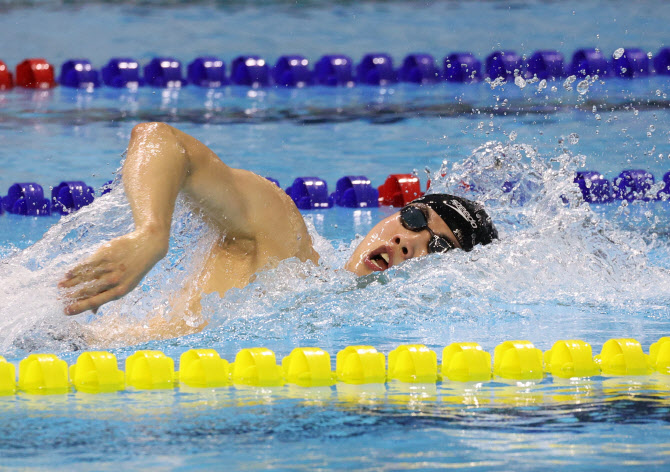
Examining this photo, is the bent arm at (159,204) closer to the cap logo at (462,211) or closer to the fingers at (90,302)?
the fingers at (90,302)

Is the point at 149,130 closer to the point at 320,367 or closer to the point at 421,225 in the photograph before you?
the point at 320,367

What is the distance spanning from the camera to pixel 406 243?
2.74 meters

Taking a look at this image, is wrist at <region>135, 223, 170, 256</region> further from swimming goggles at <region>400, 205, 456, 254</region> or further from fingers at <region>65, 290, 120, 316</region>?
swimming goggles at <region>400, 205, 456, 254</region>

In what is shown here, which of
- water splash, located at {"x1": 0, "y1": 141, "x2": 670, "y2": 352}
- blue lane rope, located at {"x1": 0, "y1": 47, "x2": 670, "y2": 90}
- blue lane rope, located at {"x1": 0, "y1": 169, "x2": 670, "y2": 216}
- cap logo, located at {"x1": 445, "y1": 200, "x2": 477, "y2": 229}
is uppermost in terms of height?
blue lane rope, located at {"x1": 0, "y1": 47, "x2": 670, "y2": 90}

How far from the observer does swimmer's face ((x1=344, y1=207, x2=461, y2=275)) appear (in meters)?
2.74

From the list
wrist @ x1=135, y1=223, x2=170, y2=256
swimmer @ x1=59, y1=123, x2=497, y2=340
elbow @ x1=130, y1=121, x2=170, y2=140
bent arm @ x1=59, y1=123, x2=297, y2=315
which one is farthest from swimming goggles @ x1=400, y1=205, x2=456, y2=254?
wrist @ x1=135, y1=223, x2=170, y2=256

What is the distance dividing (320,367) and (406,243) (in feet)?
2.03

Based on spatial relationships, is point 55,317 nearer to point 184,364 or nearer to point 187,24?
point 184,364

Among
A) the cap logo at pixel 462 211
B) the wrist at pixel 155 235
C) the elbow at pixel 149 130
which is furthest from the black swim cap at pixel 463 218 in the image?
the wrist at pixel 155 235

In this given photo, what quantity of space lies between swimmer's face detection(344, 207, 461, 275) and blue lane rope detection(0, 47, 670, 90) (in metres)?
4.90

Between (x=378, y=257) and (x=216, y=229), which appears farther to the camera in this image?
(x=378, y=257)

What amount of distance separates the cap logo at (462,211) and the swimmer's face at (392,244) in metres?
0.07

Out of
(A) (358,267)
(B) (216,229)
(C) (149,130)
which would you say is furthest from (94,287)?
(A) (358,267)

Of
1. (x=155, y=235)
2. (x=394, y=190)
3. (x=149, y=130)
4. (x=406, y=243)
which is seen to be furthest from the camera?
(x=394, y=190)
